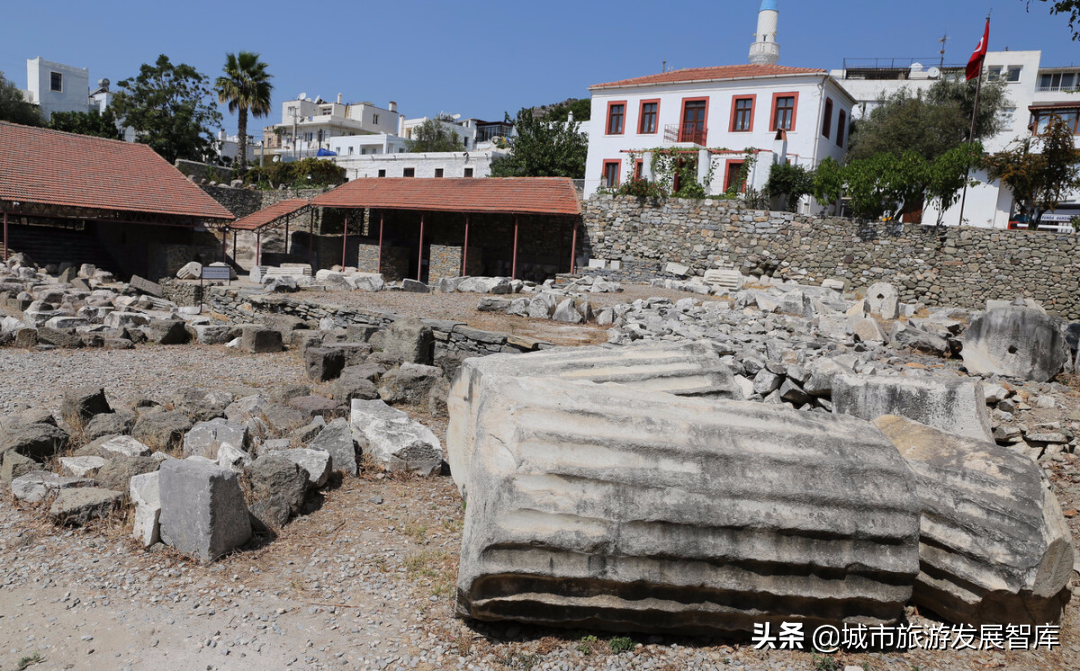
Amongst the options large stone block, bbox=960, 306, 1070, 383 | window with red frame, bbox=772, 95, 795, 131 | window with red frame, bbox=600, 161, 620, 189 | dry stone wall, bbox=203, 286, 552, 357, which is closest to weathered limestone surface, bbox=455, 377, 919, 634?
large stone block, bbox=960, 306, 1070, 383

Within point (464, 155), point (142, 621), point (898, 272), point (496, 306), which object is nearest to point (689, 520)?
point (142, 621)

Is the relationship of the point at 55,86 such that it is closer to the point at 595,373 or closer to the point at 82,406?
→ the point at 82,406

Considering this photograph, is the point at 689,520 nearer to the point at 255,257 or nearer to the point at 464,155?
the point at 255,257

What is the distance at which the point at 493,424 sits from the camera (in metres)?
3.71

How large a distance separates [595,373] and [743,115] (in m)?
24.5

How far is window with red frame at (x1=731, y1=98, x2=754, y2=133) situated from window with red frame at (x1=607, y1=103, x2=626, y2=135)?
14.5 feet

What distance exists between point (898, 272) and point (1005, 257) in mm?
2499

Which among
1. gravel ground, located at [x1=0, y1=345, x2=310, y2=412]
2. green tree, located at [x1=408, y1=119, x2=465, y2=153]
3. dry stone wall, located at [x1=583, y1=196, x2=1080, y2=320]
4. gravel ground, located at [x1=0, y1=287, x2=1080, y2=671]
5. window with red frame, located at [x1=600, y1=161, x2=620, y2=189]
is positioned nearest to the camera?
gravel ground, located at [x1=0, y1=287, x2=1080, y2=671]

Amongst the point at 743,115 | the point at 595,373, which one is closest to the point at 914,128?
the point at 743,115

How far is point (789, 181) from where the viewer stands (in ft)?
77.0

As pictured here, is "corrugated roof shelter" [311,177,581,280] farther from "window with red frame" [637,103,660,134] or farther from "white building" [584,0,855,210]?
"window with red frame" [637,103,660,134]

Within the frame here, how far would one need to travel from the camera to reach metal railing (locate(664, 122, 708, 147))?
27141 millimetres

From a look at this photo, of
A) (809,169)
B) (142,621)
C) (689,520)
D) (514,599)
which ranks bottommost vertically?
(142,621)

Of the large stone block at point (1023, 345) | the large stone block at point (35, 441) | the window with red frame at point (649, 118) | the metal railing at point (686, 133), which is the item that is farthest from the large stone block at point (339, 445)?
the window with red frame at point (649, 118)
